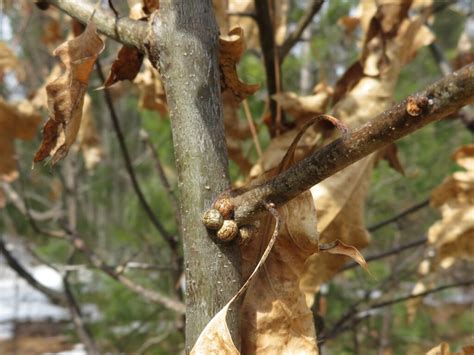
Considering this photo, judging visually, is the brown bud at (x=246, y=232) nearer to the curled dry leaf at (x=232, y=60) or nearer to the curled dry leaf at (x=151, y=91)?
the curled dry leaf at (x=232, y=60)

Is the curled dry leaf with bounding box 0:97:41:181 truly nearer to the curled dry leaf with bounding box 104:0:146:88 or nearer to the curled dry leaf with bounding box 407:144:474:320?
the curled dry leaf with bounding box 104:0:146:88

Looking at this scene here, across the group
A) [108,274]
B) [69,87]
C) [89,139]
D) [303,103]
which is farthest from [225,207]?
[89,139]

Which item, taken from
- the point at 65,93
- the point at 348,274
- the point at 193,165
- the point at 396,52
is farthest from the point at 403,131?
the point at 348,274

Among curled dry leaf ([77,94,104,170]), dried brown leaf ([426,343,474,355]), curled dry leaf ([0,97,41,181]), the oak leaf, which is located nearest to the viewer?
dried brown leaf ([426,343,474,355])

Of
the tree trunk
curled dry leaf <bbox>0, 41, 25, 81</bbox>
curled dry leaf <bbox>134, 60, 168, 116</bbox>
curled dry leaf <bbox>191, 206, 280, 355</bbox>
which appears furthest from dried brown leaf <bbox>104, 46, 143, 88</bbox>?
curled dry leaf <bbox>0, 41, 25, 81</bbox>

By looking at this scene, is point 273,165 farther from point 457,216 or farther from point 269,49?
point 457,216

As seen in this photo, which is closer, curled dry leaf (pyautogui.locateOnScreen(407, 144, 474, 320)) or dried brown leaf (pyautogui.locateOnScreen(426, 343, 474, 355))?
dried brown leaf (pyautogui.locateOnScreen(426, 343, 474, 355))
